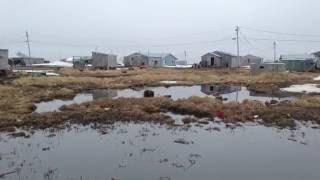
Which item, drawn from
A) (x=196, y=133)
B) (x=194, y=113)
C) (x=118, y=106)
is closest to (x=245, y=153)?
(x=196, y=133)

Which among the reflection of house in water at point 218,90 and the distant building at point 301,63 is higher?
the distant building at point 301,63

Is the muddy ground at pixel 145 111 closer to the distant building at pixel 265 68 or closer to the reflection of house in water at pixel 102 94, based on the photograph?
the reflection of house in water at pixel 102 94

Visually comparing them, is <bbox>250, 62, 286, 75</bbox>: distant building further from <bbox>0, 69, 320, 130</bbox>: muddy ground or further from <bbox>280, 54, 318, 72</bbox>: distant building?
<bbox>0, 69, 320, 130</bbox>: muddy ground

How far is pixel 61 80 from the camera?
1964 inches

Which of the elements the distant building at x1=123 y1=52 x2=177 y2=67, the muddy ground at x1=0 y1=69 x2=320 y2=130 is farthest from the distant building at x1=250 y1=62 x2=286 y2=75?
the distant building at x1=123 y1=52 x2=177 y2=67

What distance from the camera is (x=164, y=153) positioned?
53.1 feet

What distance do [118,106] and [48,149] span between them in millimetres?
11232

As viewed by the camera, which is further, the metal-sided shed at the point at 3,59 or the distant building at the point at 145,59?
the distant building at the point at 145,59

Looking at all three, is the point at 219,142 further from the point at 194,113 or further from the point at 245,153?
the point at 194,113

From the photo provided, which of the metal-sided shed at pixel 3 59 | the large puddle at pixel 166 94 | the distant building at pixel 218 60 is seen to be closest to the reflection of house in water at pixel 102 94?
the large puddle at pixel 166 94

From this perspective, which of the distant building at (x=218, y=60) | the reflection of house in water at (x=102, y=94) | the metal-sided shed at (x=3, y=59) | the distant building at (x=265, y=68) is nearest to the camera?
the reflection of house in water at (x=102, y=94)


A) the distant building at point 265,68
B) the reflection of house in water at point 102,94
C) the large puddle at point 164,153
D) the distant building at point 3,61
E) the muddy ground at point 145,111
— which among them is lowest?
the large puddle at point 164,153

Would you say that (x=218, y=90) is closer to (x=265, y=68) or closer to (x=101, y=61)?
(x=265, y=68)

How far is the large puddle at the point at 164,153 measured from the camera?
1362cm
